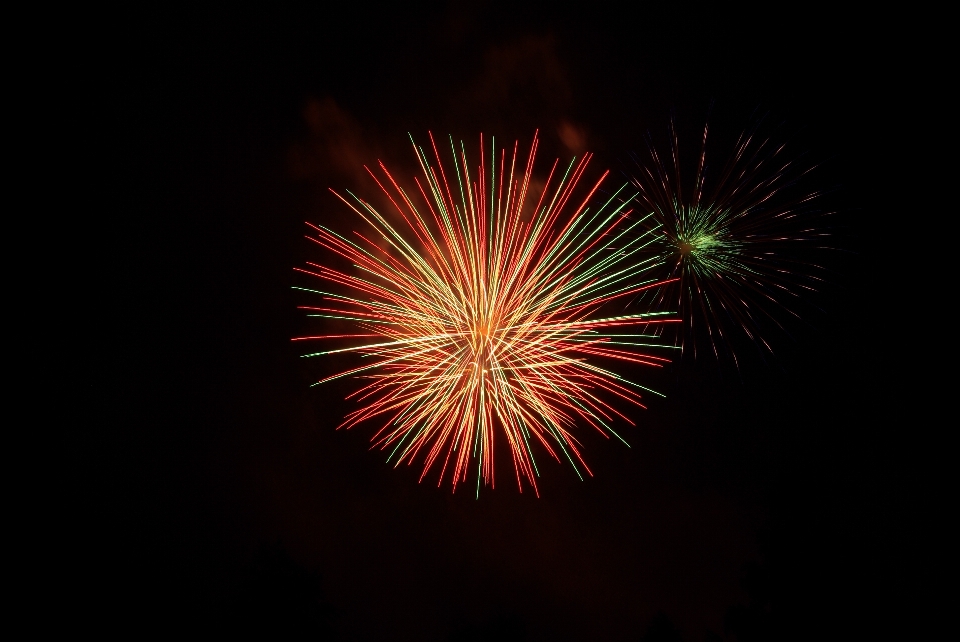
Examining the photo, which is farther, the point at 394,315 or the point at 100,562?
the point at 100,562

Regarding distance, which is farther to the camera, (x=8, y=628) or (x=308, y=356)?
(x=308, y=356)

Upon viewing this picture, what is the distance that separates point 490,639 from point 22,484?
30.8 ft

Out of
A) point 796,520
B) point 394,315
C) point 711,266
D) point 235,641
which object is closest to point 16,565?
point 235,641

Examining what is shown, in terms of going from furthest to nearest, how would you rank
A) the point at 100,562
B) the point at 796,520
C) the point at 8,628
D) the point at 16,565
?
1. the point at 796,520
2. the point at 100,562
3. the point at 16,565
4. the point at 8,628

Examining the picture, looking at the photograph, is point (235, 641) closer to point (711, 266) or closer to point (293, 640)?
point (293, 640)

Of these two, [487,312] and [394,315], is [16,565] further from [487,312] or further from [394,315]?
[487,312]

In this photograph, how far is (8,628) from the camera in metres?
9.88

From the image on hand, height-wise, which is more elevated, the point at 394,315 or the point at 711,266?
the point at 711,266

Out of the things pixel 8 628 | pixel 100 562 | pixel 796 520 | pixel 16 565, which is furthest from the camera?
pixel 796 520

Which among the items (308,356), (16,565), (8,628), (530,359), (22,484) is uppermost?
(308,356)

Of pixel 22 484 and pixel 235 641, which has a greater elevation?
pixel 22 484

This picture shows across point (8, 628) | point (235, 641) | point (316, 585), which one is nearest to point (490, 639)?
point (316, 585)

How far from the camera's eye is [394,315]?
36.4 feet

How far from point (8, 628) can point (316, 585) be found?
5.10 meters
